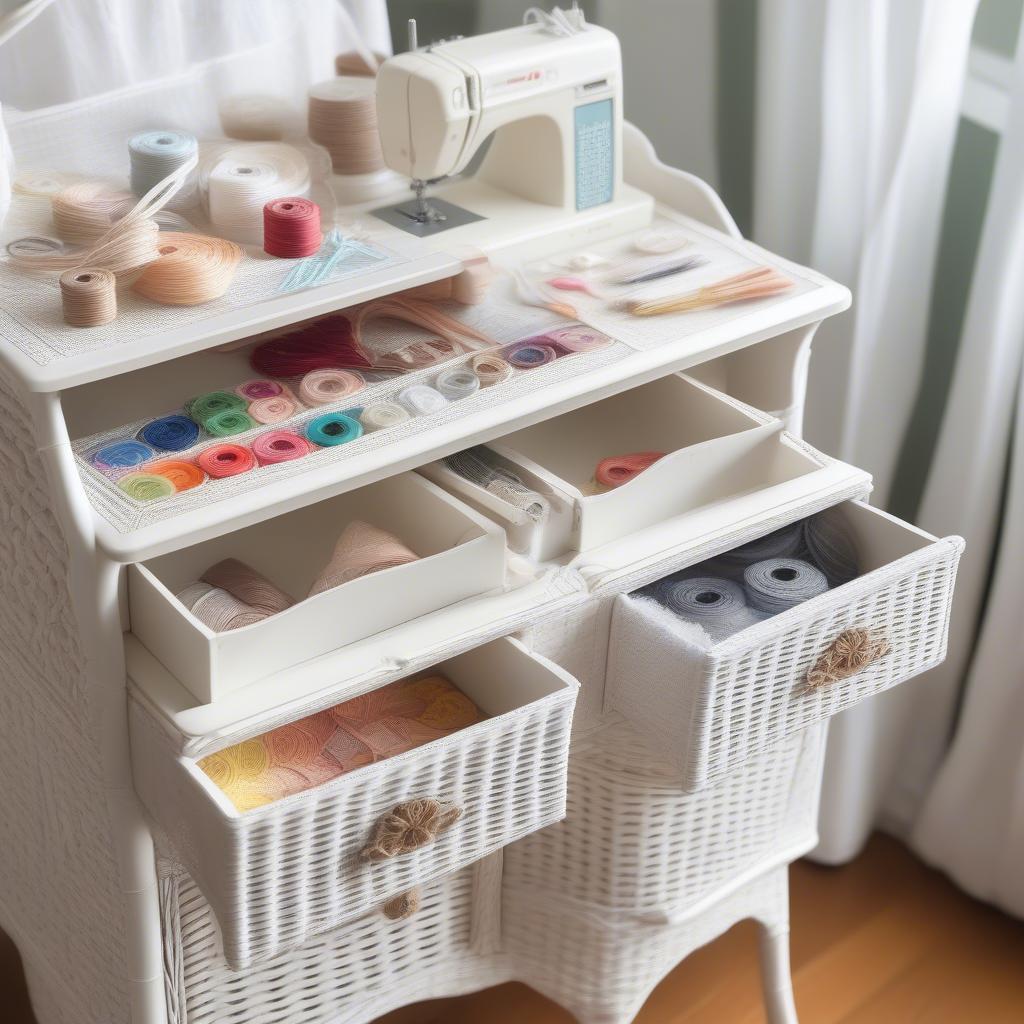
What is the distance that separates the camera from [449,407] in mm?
1276

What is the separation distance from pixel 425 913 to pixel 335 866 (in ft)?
1.30

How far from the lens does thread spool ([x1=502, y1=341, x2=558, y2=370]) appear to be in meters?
1.33

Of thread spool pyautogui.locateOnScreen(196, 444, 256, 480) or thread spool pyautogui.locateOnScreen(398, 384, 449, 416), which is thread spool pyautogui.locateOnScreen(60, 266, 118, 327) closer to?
thread spool pyautogui.locateOnScreen(196, 444, 256, 480)

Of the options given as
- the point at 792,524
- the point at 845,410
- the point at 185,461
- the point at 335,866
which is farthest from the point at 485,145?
the point at 335,866

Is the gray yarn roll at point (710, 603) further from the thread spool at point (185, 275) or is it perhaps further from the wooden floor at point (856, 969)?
the wooden floor at point (856, 969)

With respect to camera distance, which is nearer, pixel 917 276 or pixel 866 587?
pixel 866 587

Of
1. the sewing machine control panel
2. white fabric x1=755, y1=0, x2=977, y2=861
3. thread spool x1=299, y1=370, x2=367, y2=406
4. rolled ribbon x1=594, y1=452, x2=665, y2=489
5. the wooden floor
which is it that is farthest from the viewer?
the wooden floor

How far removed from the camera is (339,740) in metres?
1.27

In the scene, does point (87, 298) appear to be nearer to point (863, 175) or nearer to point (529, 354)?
point (529, 354)

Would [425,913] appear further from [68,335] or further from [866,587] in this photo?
[68,335]

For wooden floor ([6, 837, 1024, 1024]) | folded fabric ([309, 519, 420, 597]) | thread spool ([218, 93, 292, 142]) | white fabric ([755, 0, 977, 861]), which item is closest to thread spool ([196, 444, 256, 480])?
folded fabric ([309, 519, 420, 597])

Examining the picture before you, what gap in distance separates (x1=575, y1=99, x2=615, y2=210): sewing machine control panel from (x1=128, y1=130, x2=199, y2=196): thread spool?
1.26 feet

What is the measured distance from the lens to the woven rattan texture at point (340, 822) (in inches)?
43.0

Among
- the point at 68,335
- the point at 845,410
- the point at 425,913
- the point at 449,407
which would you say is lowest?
the point at 425,913
